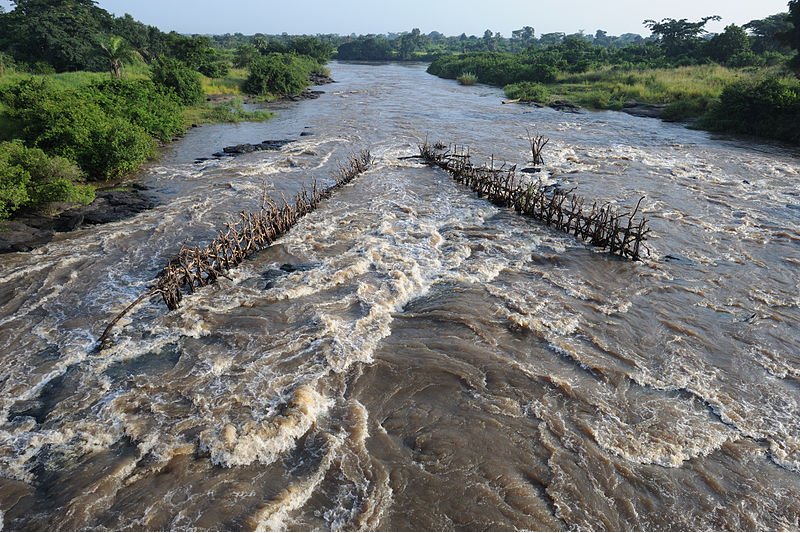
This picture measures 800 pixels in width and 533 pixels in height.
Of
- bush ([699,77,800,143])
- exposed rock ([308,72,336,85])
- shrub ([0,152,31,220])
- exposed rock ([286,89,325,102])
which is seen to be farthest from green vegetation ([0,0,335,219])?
bush ([699,77,800,143])

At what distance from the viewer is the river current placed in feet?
23.6

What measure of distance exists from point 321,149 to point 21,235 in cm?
1628

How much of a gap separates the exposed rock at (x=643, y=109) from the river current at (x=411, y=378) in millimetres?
24263

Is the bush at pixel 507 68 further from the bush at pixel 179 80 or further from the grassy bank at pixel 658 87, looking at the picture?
the bush at pixel 179 80

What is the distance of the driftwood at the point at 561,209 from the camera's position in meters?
14.8

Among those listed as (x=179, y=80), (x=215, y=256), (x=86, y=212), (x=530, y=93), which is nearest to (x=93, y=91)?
(x=86, y=212)

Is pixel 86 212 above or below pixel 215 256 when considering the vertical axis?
below

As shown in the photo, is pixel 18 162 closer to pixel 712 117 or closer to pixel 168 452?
pixel 168 452

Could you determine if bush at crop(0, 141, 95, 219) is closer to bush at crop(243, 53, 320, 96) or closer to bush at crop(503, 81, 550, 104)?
bush at crop(243, 53, 320, 96)

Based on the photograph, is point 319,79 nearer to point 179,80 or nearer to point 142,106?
point 179,80

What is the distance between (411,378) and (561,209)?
32.2 ft

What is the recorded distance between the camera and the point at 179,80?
1444 inches

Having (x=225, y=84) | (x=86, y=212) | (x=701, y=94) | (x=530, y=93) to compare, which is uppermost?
(x=701, y=94)

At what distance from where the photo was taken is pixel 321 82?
62.9 meters
